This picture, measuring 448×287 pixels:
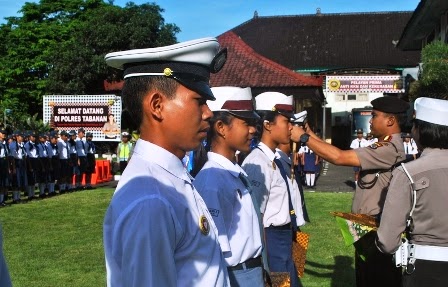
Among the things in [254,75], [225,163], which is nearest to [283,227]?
[225,163]

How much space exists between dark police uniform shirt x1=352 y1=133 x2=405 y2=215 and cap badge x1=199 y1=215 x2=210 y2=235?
325 centimetres

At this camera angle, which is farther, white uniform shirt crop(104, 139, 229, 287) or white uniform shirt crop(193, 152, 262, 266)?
white uniform shirt crop(193, 152, 262, 266)

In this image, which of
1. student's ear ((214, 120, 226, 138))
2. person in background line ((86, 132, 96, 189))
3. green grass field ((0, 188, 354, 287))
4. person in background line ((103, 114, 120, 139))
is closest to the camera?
student's ear ((214, 120, 226, 138))

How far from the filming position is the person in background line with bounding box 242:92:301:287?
17.2 feet

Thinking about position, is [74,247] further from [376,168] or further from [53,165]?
[53,165]

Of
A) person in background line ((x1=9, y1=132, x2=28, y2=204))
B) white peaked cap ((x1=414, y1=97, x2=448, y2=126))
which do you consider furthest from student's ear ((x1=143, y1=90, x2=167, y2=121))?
person in background line ((x1=9, y1=132, x2=28, y2=204))

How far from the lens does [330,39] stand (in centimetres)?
4959

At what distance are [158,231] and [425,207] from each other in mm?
2272

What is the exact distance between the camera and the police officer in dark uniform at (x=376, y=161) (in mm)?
→ 5203

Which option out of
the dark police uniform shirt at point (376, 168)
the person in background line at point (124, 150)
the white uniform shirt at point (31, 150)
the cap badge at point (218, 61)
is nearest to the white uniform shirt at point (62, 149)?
the white uniform shirt at point (31, 150)

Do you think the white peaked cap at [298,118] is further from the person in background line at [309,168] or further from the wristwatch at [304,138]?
the person in background line at [309,168]

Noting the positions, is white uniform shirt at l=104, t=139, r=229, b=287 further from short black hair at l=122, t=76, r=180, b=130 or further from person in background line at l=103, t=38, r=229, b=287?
short black hair at l=122, t=76, r=180, b=130

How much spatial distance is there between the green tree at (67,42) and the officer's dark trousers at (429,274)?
3306cm

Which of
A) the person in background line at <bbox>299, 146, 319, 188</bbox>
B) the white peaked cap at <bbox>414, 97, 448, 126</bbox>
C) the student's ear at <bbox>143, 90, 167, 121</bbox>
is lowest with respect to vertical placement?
the person in background line at <bbox>299, 146, 319, 188</bbox>
